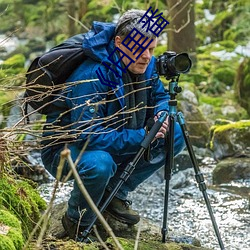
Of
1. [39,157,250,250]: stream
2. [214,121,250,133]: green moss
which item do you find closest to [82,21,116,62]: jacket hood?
[39,157,250,250]: stream

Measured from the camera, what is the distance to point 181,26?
33.6 ft

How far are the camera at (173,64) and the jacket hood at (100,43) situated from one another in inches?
11.7

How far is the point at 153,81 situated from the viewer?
3.57 m

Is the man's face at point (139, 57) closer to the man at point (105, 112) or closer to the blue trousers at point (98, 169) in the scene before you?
the man at point (105, 112)

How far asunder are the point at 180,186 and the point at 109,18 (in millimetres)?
8138

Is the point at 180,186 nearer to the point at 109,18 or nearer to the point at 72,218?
the point at 72,218

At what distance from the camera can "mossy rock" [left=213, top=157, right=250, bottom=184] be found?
19.9 feet

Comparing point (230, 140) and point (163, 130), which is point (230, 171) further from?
point (163, 130)

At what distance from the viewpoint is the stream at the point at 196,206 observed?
4.48 meters

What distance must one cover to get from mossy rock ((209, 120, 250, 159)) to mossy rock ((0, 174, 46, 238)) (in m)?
3.82

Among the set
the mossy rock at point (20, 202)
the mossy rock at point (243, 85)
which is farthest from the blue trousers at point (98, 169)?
the mossy rock at point (243, 85)

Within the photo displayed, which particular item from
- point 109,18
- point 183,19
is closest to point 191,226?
point 183,19

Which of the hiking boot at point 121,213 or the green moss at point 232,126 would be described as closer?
the hiking boot at point 121,213

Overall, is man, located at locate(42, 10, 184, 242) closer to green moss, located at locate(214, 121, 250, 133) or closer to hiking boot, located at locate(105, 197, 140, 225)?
hiking boot, located at locate(105, 197, 140, 225)
